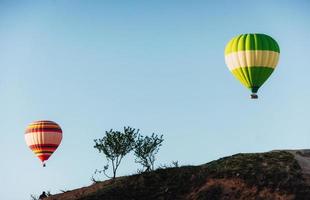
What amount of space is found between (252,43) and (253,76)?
3.30m

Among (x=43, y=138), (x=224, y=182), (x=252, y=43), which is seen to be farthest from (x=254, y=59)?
(x=43, y=138)

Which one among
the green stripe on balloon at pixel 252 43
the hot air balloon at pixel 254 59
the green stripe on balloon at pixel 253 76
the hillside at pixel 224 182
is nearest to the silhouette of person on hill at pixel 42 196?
the hillside at pixel 224 182

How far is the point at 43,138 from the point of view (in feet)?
294

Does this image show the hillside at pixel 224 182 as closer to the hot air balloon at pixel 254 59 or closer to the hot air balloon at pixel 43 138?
the hot air balloon at pixel 254 59

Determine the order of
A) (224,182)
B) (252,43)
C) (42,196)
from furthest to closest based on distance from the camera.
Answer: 1. (42,196)
2. (252,43)
3. (224,182)

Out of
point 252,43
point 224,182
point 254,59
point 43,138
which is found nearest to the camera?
point 224,182

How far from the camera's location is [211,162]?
78812 millimetres

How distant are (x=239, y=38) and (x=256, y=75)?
4.41m

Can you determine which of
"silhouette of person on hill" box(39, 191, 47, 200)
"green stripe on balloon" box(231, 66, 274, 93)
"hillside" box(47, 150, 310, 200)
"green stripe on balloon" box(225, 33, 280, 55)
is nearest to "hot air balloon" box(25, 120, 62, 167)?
"silhouette of person on hill" box(39, 191, 47, 200)

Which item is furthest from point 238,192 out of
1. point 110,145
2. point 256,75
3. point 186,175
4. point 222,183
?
point 110,145

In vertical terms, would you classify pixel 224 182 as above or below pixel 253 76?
below

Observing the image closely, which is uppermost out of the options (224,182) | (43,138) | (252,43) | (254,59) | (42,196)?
(252,43)

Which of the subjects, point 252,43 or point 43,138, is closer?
point 252,43

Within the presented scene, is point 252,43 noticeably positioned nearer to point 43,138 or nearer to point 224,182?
point 224,182
